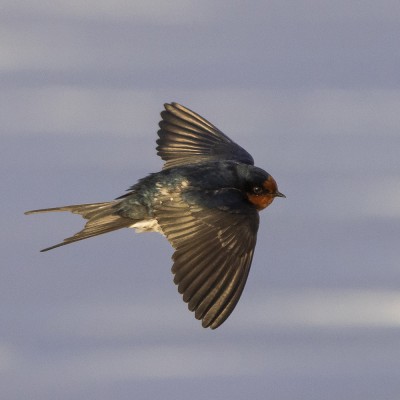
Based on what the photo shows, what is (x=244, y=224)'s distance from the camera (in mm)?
5180

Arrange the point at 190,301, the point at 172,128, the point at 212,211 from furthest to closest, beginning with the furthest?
the point at 172,128 < the point at 212,211 < the point at 190,301

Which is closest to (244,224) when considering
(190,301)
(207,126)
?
(190,301)

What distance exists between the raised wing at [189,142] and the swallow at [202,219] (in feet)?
0.86

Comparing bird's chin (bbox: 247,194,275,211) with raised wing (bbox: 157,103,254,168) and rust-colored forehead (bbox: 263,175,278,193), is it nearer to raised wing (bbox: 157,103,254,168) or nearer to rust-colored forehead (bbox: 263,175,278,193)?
rust-colored forehead (bbox: 263,175,278,193)

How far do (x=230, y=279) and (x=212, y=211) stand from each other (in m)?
0.30

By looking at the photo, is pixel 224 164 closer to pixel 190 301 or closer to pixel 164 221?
pixel 164 221

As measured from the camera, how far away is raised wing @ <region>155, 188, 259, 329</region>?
484 cm

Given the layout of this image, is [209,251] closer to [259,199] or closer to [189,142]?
[259,199]

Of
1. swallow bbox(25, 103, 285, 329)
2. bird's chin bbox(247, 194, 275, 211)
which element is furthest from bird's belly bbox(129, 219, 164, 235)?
bird's chin bbox(247, 194, 275, 211)

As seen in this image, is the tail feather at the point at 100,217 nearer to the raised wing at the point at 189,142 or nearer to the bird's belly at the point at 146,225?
the bird's belly at the point at 146,225

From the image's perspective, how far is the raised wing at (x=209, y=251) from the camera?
4836 mm

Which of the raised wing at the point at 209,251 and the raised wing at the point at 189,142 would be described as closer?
the raised wing at the point at 209,251

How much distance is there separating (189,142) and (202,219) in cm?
97

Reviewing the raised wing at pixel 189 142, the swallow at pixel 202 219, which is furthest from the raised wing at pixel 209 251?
the raised wing at pixel 189 142
